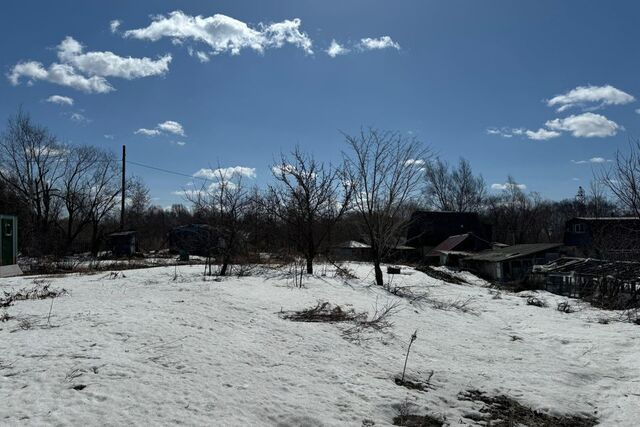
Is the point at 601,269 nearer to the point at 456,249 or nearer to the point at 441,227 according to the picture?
the point at 456,249

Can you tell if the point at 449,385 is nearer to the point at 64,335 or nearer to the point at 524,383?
the point at 524,383

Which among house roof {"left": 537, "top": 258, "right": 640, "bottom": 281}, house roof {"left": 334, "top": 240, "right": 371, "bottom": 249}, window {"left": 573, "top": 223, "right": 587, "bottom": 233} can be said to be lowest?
house roof {"left": 537, "top": 258, "right": 640, "bottom": 281}

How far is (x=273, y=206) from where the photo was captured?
19.5 m

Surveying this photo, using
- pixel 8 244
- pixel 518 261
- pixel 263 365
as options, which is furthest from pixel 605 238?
pixel 8 244

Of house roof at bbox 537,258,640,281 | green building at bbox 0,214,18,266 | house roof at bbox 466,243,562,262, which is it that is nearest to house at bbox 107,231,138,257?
green building at bbox 0,214,18,266

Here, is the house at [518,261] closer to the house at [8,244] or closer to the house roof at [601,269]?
the house roof at [601,269]

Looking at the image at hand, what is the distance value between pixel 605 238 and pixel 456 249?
2558 centimetres

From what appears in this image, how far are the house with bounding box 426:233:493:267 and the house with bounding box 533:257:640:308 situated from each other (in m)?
19.5

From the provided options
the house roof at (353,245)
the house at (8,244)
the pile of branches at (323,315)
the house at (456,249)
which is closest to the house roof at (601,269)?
the pile of branches at (323,315)

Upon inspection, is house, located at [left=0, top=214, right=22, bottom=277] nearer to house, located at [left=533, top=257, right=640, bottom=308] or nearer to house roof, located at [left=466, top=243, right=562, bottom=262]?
house, located at [left=533, top=257, right=640, bottom=308]

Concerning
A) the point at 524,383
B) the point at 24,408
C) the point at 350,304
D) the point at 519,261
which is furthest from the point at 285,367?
the point at 519,261

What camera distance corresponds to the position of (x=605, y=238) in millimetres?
24328

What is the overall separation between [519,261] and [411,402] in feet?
112

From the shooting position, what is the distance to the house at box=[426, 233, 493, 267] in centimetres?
4744
